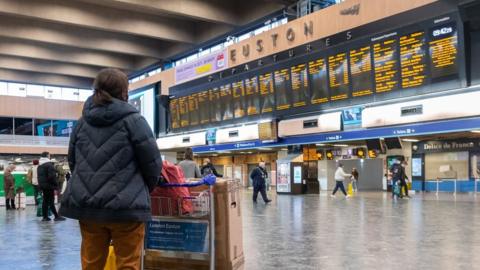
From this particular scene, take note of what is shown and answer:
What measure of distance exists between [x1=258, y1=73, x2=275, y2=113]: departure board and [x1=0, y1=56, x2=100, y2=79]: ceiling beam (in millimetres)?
22649

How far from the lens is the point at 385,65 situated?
47.3 feet

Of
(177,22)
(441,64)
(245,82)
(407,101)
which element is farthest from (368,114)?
(177,22)

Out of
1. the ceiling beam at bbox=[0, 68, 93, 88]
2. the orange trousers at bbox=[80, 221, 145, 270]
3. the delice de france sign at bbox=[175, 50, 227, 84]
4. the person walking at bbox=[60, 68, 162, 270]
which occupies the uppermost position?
the ceiling beam at bbox=[0, 68, 93, 88]

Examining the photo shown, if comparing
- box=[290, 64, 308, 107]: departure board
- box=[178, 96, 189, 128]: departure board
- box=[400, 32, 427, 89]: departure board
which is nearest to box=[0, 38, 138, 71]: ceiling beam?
box=[178, 96, 189, 128]: departure board

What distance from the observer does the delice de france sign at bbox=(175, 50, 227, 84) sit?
21.5 metres

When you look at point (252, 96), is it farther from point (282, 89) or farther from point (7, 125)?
point (7, 125)

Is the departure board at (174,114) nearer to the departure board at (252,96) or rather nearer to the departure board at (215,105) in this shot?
the departure board at (215,105)

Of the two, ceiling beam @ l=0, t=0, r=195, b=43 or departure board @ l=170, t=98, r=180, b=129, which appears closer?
ceiling beam @ l=0, t=0, r=195, b=43

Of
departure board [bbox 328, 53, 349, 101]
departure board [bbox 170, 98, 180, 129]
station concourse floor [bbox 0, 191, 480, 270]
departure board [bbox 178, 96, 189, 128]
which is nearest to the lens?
station concourse floor [bbox 0, 191, 480, 270]

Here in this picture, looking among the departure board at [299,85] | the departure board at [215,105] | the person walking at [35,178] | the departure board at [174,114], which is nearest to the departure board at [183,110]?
the departure board at [174,114]

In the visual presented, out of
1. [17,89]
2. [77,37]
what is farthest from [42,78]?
[77,37]

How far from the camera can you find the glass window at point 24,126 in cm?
4088

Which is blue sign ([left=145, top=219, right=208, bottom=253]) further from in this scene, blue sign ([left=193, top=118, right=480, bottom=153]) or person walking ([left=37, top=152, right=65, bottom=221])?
blue sign ([left=193, top=118, right=480, bottom=153])

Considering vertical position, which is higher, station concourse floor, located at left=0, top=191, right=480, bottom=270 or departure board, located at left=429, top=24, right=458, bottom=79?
departure board, located at left=429, top=24, right=458, bottom=79
